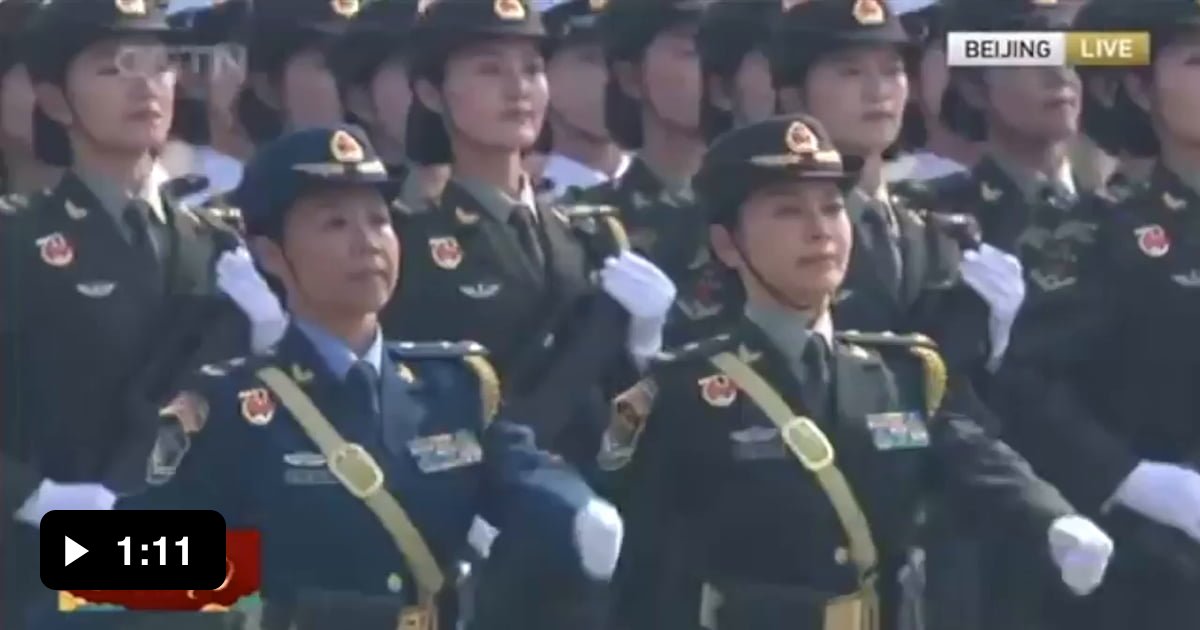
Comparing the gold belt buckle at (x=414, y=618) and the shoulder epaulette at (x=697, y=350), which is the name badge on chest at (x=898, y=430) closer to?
the shoulder epaulette at (x=697, y=350)

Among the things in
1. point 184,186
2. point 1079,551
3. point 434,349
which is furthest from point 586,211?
point 1079,551

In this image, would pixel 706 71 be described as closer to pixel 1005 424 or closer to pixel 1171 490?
pixel 1005 424

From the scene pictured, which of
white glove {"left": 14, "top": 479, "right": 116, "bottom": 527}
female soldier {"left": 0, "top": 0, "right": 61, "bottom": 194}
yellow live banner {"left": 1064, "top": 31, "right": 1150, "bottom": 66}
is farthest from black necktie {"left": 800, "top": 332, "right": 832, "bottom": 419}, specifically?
female soldier {"left": 0, "top": 0, "right": 61, "bottom": 194}

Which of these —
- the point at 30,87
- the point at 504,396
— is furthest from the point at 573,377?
the point at 30,87

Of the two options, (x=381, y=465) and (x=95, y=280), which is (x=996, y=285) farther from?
(x=95, y=280)

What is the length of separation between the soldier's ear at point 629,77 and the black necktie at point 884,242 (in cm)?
44

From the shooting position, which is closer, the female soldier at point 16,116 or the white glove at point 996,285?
the female soldier at point 16,116

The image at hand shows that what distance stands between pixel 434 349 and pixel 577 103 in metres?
0.48

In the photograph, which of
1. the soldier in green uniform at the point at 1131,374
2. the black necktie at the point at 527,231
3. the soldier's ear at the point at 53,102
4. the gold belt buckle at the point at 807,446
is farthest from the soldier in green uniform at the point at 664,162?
the soldier's ear at the point at 53,102

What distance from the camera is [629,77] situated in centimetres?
386

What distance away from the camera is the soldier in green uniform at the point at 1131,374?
3.88m

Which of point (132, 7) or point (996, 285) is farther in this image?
point (996, 285)

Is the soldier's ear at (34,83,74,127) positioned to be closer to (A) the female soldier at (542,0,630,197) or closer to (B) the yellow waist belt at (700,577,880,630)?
(A) the female soldier at (542,0,630,197)

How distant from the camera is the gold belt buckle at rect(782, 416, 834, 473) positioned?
3.86 metres
